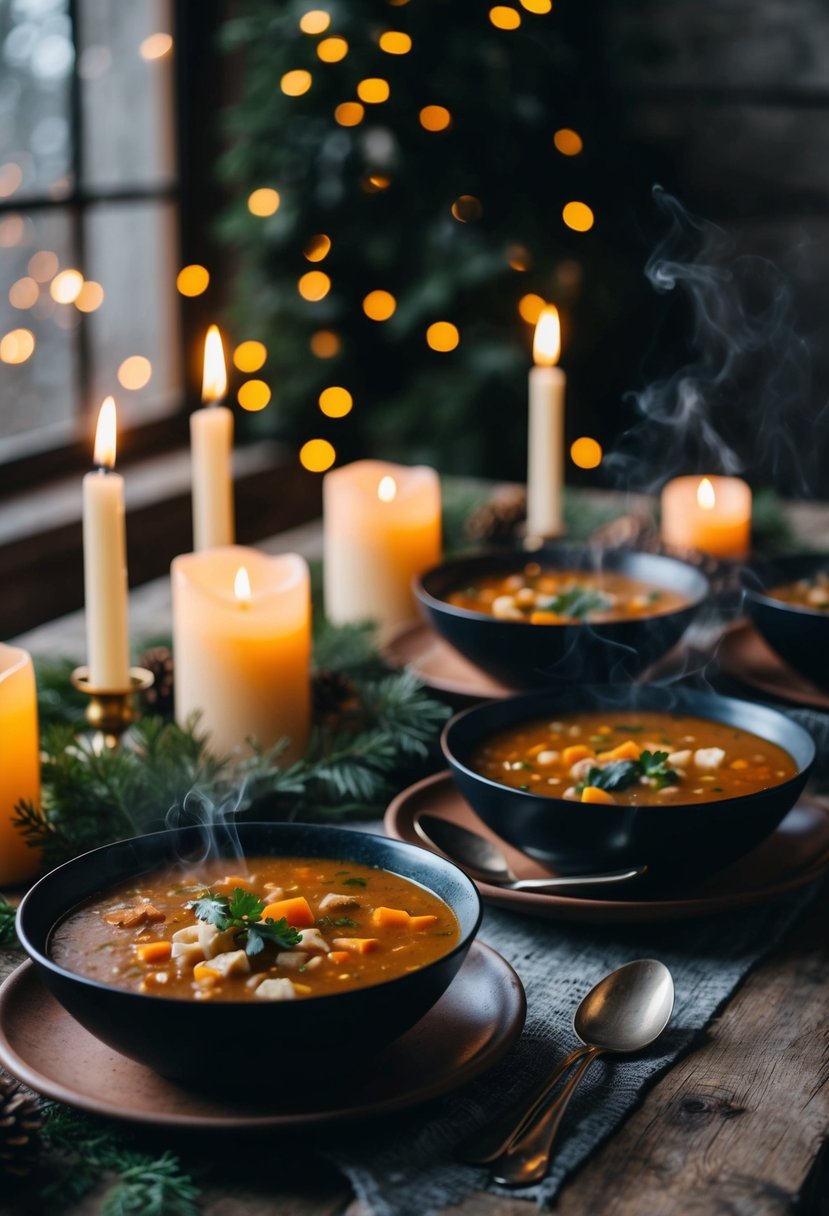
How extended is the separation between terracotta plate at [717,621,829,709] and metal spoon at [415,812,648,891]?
1.77 ft

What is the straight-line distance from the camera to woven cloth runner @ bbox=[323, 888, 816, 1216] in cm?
97

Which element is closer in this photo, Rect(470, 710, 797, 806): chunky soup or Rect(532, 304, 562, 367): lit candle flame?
Rect(470, 710, 797, 806): chunky soup

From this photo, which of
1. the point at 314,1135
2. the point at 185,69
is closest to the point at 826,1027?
the point at 314,1135

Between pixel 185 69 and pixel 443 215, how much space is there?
869 mm

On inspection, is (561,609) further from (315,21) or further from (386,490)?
(315,21)

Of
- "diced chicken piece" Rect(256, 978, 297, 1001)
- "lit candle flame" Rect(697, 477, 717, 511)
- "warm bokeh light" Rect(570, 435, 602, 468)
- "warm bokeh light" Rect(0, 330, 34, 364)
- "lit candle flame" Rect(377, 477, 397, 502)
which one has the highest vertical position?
"warm bokeh light" Rect(0, 330, 34, 364)

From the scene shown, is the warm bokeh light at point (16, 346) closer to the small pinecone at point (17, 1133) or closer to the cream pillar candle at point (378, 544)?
the cream pillar candle at point (378, 544)

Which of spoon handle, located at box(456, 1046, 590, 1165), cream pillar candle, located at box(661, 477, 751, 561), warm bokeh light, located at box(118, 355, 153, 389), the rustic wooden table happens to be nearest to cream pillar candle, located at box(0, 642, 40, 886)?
the rustic wooden table

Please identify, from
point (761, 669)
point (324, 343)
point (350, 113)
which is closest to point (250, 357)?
point (324, 343)

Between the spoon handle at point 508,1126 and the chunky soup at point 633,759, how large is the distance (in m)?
0.31

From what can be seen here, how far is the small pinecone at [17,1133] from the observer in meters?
0.96

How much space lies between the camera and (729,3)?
14.3 feet

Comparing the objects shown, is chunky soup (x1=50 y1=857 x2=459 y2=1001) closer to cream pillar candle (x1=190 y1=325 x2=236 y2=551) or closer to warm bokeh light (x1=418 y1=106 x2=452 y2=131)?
cream pillar candle (x1=190 y1=325 x2=236 y2=551)

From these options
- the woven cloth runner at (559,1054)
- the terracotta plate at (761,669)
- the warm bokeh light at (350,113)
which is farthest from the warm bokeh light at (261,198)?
the woven cloth runner at (559,1054)
